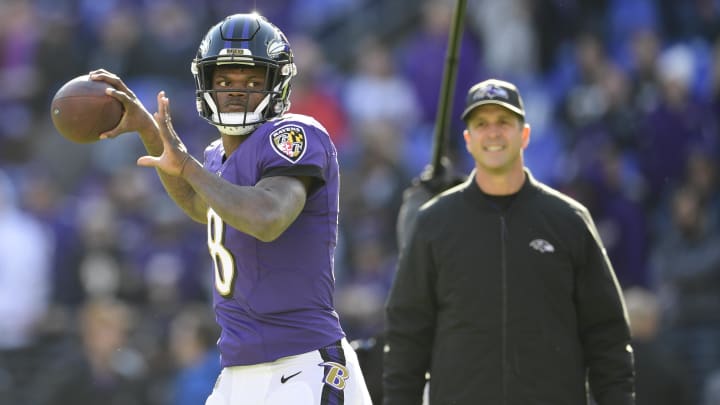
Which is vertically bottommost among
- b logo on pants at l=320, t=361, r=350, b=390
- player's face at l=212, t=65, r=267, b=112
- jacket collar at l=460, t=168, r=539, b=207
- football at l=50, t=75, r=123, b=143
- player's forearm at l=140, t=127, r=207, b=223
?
b logo on pants at l=320, t=361, r=350, b=390

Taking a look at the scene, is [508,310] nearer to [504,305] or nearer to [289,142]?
[504,305]

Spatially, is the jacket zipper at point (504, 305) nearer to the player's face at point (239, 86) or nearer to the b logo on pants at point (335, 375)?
the b logo on pants at point (335, 375)

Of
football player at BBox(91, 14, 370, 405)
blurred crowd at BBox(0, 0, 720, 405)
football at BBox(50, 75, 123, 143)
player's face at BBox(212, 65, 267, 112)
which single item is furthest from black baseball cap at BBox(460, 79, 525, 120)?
blurred crowd at BBox(0, 0, 720, 405)

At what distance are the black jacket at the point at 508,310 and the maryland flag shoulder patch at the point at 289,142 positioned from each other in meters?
1.06

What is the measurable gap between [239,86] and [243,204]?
612 mm

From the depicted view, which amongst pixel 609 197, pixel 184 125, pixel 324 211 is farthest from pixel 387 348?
pixel 184 125

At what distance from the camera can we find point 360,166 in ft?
37.4

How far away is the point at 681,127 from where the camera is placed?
10.2 metres

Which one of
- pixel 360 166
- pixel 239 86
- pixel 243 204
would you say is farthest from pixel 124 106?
pixel 360 166

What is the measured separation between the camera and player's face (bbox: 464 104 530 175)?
5.24 m

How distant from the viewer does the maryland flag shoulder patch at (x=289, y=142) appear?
14.2 ft

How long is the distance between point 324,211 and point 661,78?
21.6ft

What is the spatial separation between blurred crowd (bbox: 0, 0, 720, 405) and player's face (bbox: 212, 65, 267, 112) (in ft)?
13.5

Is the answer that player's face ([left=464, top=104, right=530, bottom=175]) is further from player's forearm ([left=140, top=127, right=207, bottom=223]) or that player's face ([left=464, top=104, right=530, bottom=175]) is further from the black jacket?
player's forearm ([left=140, top=127, right=207, bottom=223])
